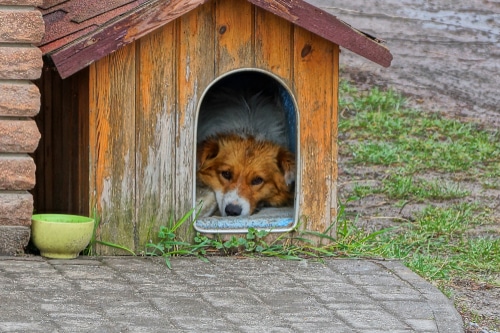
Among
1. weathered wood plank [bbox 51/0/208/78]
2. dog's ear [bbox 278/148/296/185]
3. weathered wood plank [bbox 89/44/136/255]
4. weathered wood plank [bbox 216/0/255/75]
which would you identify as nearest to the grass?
dog's ear [bbox 278/148/296/185]

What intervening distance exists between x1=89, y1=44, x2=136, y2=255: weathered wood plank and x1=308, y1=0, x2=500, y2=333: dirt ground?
4880 mm

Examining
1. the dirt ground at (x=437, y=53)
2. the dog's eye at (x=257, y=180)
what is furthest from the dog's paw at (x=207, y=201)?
the dirt ground at (x=437, y=53)

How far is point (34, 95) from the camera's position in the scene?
18.2 ft

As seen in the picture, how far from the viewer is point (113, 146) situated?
579 centimetres

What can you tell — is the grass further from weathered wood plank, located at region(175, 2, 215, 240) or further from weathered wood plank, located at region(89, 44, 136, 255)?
weathered wood plank, located at region(89, 44, 136, 255)

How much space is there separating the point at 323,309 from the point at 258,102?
278cm

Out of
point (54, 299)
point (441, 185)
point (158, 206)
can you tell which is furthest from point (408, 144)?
point (54, 299)

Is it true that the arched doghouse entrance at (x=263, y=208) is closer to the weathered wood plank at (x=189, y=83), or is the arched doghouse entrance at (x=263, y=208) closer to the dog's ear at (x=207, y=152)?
the weathered wood plank at (x=189, y=83)

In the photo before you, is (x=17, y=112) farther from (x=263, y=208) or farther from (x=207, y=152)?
(x=263, y=208)

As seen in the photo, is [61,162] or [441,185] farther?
[441,185]

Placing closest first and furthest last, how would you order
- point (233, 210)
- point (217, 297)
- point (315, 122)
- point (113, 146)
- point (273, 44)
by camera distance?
1. point (217, 297)
2. point (113, 146)
3. point (273, 44)
4. point (315, 122)
5. point (233, 210)

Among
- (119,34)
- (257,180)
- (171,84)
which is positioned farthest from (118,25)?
(257,180)

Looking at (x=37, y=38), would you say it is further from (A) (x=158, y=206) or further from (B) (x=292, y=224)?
(B) (x=292, y=224)

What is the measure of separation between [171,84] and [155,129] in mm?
284
